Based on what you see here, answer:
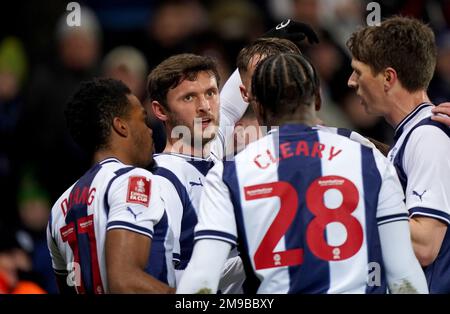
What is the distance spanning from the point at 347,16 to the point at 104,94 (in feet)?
15.8

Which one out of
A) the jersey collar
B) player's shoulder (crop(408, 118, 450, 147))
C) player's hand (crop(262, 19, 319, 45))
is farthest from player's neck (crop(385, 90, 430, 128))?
player's hand (crop(262, 19, 319, 45))

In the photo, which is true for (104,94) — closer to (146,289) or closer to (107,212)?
(107,212)

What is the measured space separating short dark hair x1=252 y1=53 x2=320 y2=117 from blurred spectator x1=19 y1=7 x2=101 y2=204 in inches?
193

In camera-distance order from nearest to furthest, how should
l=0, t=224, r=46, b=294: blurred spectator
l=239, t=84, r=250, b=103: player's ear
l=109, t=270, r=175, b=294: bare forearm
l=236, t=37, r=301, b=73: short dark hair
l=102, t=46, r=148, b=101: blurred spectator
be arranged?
l=109, t=270, r=175, b=294: bare forearm, l=236, t=37, r=301, b=73: short dark hair, l=239, t=84, r=250, b=103: player's ear, l=0, t=224, r=46, b=294: blurred spectator, l=102, t=46, r=148, b=101: blurred spectator

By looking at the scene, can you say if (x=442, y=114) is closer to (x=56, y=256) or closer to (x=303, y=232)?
(x=303, y=232)

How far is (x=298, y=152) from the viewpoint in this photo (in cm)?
400

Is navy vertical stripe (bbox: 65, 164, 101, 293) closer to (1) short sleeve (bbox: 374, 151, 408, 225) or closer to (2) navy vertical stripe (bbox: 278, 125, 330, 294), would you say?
(2) navy vertical stripe (bbox: 278, 125, 330, 294)

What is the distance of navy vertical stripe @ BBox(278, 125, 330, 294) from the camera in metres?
3.90

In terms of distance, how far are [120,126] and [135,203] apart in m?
0.55

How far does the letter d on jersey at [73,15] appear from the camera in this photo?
336 inches

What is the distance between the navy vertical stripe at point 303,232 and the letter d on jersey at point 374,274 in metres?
0.19

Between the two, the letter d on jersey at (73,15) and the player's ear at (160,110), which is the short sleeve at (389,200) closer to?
the player's ear at (160,110)

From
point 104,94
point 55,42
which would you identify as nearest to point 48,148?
point 55,42

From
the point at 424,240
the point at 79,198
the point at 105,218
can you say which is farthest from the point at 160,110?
the point at 424,240
